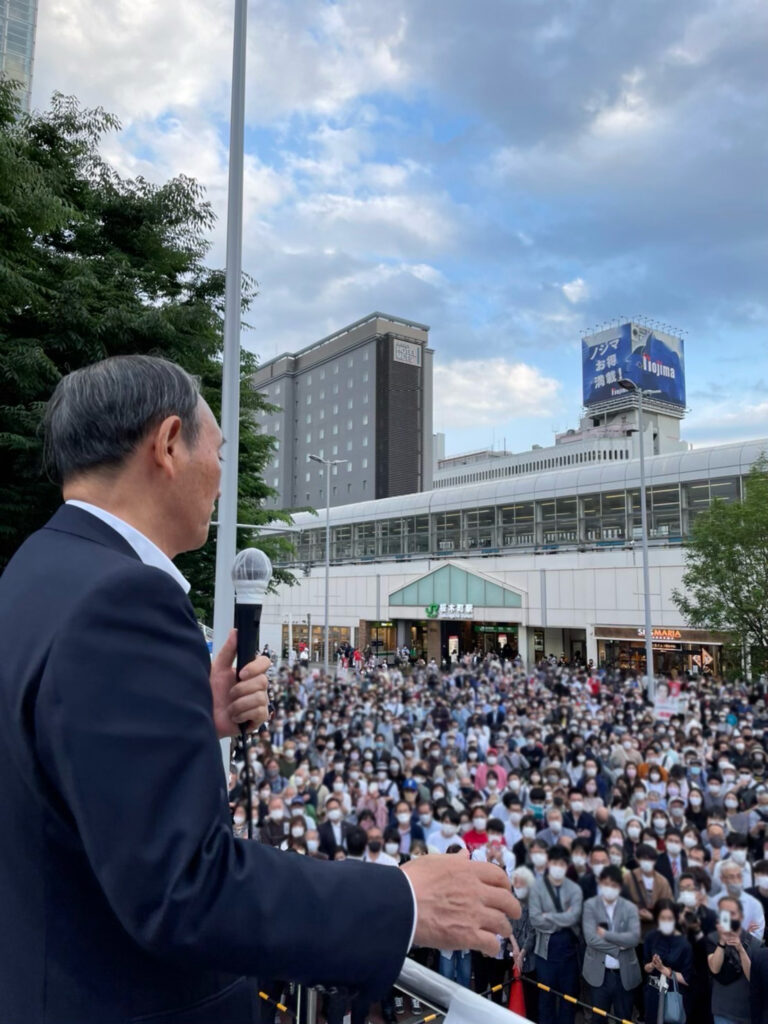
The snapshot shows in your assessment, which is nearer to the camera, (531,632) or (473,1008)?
(473,1008)

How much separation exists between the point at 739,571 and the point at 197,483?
26.7 metres

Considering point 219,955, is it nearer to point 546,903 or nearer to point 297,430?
point 546,903

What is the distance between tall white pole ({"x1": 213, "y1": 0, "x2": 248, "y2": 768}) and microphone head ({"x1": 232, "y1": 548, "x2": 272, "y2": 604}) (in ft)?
16.9

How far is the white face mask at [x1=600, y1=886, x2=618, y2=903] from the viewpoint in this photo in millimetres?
7090

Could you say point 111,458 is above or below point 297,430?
below

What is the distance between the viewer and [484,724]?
17.3 m

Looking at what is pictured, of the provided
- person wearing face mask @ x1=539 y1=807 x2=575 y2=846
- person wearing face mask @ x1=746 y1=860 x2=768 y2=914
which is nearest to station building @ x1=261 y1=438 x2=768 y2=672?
person wearing face mask @ x1=539 y1=807 x2=575 y2=846

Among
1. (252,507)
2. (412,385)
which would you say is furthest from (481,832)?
(412,385)

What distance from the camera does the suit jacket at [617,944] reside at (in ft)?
22.3

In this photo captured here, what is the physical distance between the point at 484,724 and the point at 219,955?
17.1m

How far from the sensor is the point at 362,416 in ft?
269

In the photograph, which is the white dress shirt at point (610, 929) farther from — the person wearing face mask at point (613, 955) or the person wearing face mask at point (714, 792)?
the person wearing face mask at point (714, 792)

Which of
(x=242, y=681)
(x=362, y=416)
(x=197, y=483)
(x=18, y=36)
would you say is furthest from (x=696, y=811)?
(x=362, y=416)

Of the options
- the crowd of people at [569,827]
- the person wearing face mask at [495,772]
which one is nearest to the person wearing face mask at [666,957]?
the crowd of people at [569,827]
